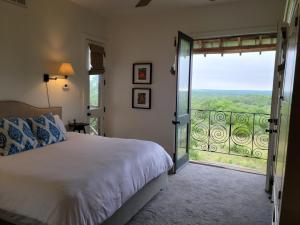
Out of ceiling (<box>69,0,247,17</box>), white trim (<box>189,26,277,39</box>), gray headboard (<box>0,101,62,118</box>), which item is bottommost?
gray headboard (<box>0,101,62,118</box>)

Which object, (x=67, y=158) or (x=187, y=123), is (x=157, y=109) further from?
(x=67, y=158)

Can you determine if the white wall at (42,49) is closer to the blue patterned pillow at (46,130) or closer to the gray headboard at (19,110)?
the gray headboard at (19,110)

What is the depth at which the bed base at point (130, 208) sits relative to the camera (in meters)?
1.79

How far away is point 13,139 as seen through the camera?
2502 mm

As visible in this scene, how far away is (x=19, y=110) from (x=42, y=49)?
1.00 m

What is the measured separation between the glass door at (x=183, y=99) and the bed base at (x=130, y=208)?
0.98 m

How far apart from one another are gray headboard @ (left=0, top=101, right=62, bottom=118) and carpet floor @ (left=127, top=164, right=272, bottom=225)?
2.00 metres

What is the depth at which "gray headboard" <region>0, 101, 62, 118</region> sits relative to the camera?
9.56ft

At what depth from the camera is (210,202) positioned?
2.92 meters

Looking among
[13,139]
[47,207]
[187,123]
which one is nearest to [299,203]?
[47,207]

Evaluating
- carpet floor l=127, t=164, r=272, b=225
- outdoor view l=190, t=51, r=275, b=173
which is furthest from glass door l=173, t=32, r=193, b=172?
outdoor view l=190, t=51, r=275, b=173

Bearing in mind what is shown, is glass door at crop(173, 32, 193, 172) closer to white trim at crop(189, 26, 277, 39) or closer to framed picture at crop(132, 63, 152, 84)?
white trim at crop(189, 26, 277, 39)

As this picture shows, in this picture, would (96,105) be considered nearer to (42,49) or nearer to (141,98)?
(141,98)

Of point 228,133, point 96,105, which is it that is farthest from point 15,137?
point 228,133
